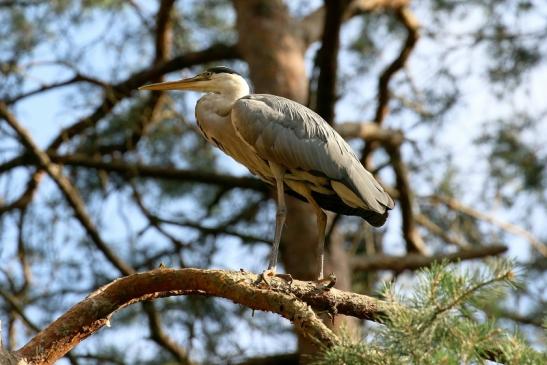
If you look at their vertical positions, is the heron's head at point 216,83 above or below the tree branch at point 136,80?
below

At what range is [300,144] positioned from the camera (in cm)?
466

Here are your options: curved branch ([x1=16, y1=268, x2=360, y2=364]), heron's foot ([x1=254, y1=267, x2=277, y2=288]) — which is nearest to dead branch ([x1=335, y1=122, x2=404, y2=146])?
heron's foot ([x1=254, y1=267, x2=277, y2=288])

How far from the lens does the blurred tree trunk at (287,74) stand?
22.3ft

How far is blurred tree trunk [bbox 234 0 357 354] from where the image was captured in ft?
22.3

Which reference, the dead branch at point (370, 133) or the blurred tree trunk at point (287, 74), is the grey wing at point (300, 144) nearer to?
the blurred tree trunk at point (287, 74)

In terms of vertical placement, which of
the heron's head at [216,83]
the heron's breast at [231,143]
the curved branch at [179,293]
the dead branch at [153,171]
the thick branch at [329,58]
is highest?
the thick branch at [329,58]

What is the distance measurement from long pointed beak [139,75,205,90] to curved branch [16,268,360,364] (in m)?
1.99

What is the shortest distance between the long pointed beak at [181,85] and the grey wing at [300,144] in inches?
24.4

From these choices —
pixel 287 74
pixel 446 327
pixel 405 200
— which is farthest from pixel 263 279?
pixel 405 200

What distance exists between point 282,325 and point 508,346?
589cm

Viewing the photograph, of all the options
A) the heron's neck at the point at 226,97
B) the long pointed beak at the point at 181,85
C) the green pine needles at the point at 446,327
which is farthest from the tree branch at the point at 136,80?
the green pine needles at the point at 446,327

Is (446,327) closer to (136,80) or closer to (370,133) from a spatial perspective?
(370,133)

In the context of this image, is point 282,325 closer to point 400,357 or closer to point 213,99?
point 213,99

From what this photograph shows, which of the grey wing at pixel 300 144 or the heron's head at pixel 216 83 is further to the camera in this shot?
the heron's head at pixel 216 83
